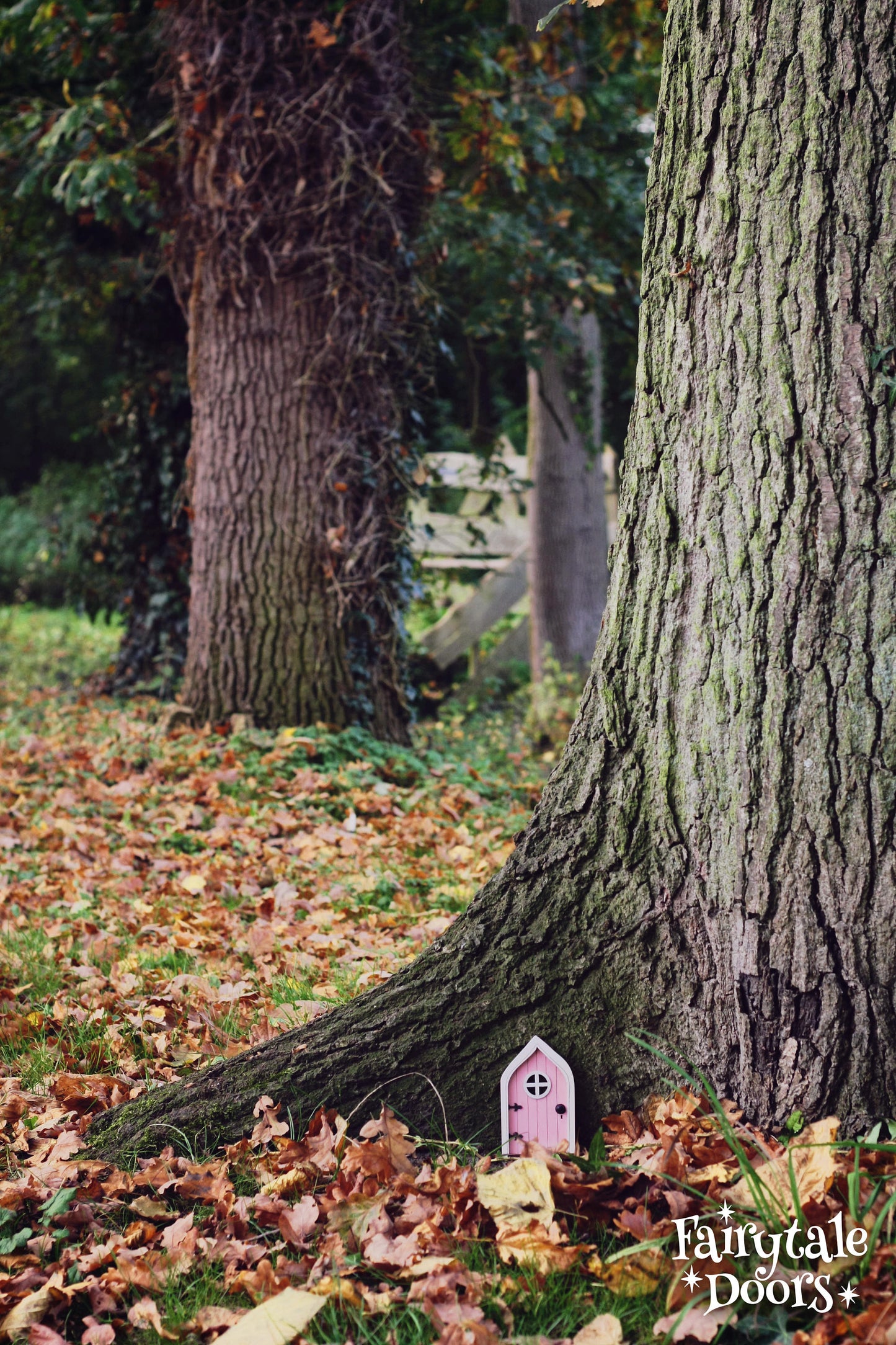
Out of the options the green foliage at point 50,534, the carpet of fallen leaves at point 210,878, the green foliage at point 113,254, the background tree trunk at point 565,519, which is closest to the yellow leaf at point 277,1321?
the carpet of fallen leaves at point 210,878

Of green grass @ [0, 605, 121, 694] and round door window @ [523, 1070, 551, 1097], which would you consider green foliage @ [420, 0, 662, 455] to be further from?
round door window @ [523, 1070, 551, 1097]

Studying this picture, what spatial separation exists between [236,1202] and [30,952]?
1.86m

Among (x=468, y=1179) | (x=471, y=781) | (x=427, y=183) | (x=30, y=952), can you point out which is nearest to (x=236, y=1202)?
(x=468, y=1179)

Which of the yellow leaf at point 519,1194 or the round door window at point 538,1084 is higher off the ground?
the round door window at point 538,1084

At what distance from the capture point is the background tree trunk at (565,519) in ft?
32.1

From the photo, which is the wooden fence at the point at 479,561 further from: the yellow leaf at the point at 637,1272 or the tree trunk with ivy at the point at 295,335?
the yellow leaf at the point at 637,1272

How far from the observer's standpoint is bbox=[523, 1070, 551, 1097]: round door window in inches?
96.5

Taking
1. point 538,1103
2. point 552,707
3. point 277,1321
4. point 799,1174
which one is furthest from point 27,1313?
point 552,707

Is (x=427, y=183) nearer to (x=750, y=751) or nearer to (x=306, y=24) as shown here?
(x=306, y=24)

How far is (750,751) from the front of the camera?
2.25 m

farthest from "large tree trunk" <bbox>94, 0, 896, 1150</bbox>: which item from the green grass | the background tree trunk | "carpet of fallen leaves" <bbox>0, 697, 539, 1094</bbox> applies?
the green grass

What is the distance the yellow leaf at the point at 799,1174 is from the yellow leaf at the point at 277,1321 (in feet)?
2.77

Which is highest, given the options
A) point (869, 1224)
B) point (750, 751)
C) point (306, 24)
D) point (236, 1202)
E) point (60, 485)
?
point (306, 24)

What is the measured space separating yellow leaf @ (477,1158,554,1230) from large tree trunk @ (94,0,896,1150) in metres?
0.22
